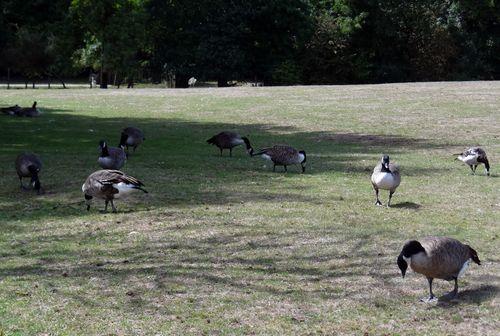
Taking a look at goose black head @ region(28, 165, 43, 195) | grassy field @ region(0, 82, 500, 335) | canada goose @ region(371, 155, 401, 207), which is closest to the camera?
grassy field @ region(0, 82, 500, 335)

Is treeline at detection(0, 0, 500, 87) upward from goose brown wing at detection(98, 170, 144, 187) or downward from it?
upward

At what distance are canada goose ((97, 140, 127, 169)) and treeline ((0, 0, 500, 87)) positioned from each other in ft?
158

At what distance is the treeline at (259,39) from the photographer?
6475cm

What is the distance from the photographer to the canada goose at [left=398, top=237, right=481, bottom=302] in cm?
823

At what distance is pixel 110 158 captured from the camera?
1634 centimetres

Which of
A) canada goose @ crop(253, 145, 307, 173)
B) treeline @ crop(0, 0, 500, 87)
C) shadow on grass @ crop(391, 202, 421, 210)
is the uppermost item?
treeline @ crop(0, 0, 500, 87)

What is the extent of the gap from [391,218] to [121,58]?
5527 cm

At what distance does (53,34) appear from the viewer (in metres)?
67.8

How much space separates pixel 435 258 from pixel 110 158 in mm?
9690

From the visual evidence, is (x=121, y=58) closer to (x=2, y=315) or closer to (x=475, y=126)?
(x=475, y=126)

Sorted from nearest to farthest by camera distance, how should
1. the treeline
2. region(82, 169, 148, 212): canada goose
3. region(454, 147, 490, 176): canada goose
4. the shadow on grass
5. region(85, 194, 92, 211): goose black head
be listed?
region(82, 169, 148, 212): canada goose, region(85, 194, 92, 211): goose black head, the shadow on grass, region(454, 147, 490, 176): canada goose, the treeline

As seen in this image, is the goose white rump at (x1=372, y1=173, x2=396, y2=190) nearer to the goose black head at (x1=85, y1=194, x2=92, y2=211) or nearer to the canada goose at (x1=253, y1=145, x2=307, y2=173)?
the canada goose at (x1=253, y1=145, x2=307, y2=173)

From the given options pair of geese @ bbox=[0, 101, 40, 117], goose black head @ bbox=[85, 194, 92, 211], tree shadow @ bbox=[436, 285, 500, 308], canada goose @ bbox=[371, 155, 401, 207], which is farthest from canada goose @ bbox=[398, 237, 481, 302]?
pair of geese @ bbox=[0, 101, 40, 117]

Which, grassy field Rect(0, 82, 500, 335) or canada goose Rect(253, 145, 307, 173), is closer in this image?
grassy field Rect(0, 82, 500, 335)
